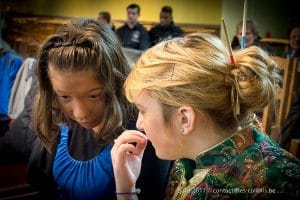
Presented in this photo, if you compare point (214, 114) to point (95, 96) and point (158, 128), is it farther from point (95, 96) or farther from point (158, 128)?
point (95, 96)

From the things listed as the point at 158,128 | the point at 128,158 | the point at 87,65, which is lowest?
the point at 128,158

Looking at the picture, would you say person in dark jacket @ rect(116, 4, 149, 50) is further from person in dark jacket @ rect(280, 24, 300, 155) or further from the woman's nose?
person in dark jacket @ rect(280, 24, 300, 155)

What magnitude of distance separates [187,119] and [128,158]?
24 centimetres

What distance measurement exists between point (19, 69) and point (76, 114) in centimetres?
132

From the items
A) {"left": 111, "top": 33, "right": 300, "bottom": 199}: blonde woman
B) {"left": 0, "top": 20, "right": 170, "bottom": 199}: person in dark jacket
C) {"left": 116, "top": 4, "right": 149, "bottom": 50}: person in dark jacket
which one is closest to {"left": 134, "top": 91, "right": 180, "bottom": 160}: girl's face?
{"left": 111, "top": 33, "right": 300, "bottom": 199}: blonde woman

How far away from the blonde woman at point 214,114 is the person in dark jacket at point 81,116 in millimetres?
219

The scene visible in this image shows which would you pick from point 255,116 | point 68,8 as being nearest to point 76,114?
point 255,116

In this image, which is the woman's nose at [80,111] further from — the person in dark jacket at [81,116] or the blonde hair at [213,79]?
the blonde hair at [213,79]

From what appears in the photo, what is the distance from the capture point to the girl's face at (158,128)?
0.73m

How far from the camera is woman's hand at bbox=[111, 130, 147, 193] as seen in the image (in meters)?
0.84

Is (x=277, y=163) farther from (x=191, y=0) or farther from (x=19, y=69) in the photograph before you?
(x=191, y=0)

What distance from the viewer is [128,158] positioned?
866 mm

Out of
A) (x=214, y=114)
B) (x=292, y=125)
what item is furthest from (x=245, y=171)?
(x=292, y=125)

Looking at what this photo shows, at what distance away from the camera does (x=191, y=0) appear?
5027 millimetres
